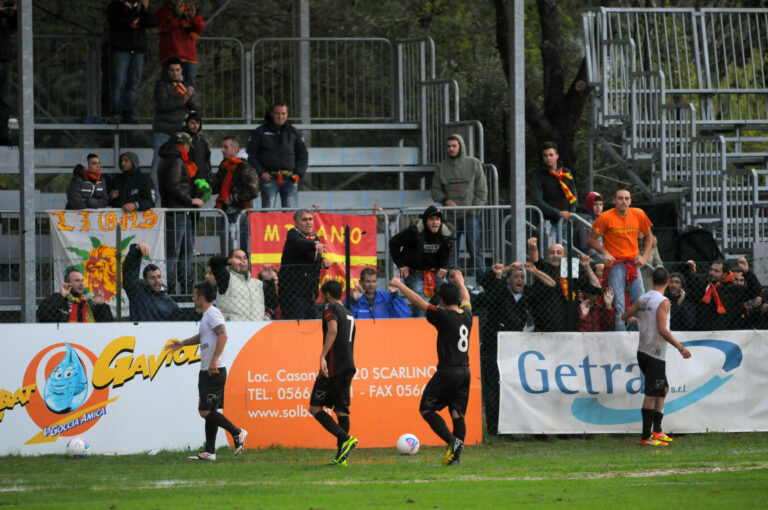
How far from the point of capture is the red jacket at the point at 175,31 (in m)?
19.4

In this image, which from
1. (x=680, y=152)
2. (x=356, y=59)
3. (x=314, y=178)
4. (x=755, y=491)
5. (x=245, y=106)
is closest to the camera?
(x=755, y=491)

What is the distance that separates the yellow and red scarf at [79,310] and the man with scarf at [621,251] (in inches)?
239

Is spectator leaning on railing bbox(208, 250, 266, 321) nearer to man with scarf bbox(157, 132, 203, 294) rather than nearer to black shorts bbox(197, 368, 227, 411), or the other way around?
man with scarf bbox(157, 132, 203, 294)

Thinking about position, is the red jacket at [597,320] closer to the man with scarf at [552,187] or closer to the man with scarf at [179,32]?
the man with scarf at [552,187]

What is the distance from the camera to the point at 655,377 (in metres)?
14.0

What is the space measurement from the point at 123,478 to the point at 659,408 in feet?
19.6

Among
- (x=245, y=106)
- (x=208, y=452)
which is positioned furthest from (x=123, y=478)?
(x=245, y=106)

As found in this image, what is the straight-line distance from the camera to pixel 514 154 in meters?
16.0

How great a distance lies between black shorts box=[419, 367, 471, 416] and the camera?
1246cm

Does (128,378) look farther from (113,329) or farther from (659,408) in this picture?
(659,408)

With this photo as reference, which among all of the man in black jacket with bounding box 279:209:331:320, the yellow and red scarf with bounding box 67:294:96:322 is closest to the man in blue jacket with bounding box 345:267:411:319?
the man in black jacket with bounding box 279:209:331:320

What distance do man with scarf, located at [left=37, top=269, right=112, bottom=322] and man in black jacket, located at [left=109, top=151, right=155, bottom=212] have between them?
186 centimetres

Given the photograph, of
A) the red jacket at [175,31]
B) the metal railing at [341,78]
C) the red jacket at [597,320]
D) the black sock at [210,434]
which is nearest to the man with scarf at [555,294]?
the red jacket at [597,320]

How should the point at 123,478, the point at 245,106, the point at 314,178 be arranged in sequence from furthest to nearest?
1. the point at 314,178
2. the point at 245,106
3. the point at 123,478
